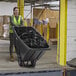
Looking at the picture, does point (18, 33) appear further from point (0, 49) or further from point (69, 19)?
point (0, 49)

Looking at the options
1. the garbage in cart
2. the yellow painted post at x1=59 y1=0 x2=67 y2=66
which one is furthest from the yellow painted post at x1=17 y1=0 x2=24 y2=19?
the garbage in cart

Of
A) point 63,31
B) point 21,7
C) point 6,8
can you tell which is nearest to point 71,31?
point 63,31

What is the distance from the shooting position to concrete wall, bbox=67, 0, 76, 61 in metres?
9.98

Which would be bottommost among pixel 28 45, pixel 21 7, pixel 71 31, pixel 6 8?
pixel 28 45

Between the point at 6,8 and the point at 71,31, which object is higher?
the point at 6,8

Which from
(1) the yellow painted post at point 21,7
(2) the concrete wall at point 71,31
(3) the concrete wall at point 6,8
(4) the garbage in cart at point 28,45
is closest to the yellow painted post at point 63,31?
(2) the concrete wall at point 71,31

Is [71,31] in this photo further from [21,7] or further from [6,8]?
[6,8]

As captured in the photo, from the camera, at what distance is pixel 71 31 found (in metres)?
10.1

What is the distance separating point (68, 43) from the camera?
9.97 m

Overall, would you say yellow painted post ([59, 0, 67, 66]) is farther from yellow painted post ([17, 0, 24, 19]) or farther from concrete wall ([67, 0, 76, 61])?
yellow painted post ([17, 0, 24, 19])

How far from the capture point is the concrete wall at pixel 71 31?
9984 mm

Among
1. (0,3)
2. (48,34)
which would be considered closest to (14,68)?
(48,34)

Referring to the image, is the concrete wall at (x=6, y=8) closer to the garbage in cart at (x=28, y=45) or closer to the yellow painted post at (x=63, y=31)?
the yellow painted post at (x=63, y=31)

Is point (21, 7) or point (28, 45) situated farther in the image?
point (21, 7)
